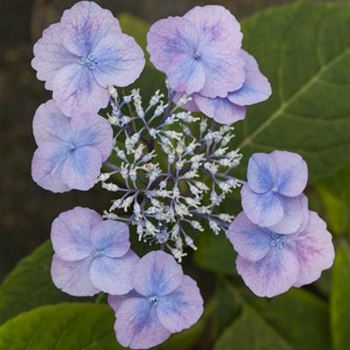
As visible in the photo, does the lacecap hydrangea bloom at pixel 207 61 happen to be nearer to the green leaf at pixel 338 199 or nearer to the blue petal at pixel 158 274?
the blue petal at pixel 158 274

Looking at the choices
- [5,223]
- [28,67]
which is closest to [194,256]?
[5,223]

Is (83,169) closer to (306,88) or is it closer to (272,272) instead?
(272,272)

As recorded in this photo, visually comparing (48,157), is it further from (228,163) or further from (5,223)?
(5,223)

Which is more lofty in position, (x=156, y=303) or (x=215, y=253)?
(x=156, y=303)

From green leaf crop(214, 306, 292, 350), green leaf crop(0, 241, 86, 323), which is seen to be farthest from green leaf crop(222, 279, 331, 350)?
green leaf crop(0, 241, 86, 323)

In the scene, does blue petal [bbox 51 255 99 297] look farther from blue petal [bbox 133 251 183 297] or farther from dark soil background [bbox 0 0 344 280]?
dark soil background [bbox 0 0 344 280]

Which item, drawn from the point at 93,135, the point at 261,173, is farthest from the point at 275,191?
the point at 93,135
